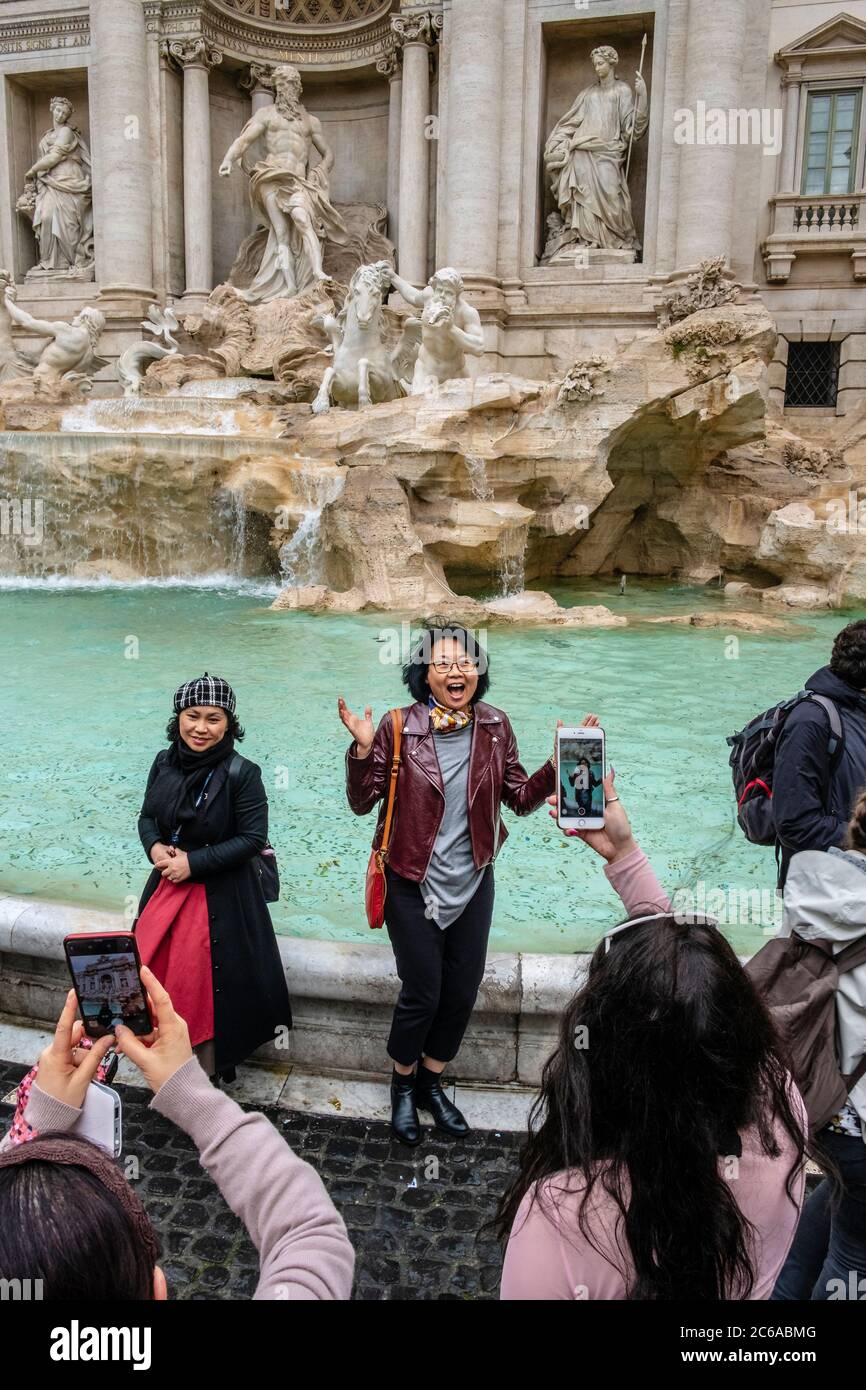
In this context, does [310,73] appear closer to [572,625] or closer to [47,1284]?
[572,625]

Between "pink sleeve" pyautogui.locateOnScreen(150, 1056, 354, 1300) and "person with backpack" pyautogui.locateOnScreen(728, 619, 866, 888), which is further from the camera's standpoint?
"person with backpack" pyautogui.locateOnScreen(728, 619, 866, 888)

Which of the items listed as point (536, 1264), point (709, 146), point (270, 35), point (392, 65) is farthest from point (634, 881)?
point (270, 35)

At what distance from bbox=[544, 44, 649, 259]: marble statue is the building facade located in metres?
0.31

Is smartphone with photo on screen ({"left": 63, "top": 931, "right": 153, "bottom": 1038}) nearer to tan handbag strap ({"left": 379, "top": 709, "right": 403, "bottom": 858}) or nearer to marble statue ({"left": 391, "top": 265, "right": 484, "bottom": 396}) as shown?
tan handbag strap ({"left": 379, "top": 709, "right": 403, "bottom": 858})

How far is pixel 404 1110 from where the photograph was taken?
2740 millimetres

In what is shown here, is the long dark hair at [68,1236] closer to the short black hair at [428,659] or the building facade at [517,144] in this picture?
the short black hair at [428,659]

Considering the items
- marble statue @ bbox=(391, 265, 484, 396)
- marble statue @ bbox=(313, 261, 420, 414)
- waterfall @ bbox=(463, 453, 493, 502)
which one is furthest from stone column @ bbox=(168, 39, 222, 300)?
waterfall @ bbox=(463, 453, 493, 502)

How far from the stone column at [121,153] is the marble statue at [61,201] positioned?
0.81 m

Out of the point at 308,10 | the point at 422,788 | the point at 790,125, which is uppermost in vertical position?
the point at 308,10

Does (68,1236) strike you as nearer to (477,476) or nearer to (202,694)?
(202,694)

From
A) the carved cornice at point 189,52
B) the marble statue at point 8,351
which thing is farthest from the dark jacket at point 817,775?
the carved cornice at point 189,52

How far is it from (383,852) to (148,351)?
14.7 m

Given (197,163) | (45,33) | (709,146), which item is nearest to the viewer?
(709,146)

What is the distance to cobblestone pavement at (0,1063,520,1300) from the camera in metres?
2.23
